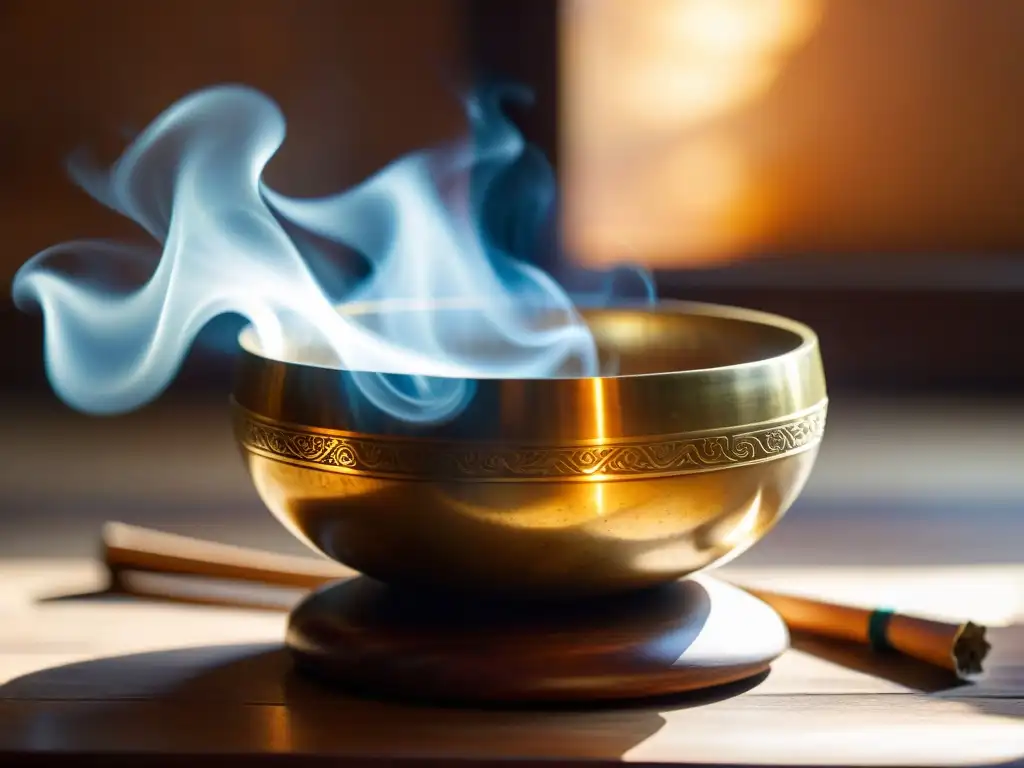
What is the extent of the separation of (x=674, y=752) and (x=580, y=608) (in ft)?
0.33

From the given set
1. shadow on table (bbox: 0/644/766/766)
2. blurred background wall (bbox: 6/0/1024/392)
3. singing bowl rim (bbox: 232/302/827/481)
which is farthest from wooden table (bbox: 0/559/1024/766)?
blurred background wall (bbox: 6/0/1024/392)

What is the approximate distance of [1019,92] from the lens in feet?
6.00

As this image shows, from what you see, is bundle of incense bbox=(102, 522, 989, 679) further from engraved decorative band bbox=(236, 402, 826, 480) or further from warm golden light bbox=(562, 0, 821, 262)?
warm golden light bbox=(562, 0, 821, 262)

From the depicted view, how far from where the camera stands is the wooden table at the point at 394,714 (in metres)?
0.59

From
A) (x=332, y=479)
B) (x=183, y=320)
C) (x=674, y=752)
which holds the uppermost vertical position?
(x=183, y=320)

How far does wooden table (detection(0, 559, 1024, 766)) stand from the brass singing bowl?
7 centimetres

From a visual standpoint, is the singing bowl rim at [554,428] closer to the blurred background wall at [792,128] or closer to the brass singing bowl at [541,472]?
the brass singing bowl at [541,472]

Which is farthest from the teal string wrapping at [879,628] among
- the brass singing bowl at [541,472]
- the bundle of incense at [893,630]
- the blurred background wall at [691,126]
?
the blurred background wall at [691,126]

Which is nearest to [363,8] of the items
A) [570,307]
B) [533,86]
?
[533,86]

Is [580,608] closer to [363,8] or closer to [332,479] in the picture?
[332,479]

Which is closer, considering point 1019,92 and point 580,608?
point 580,608

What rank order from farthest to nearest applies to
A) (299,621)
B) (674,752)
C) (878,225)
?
1. (878,225)
2. (299,621)
3. (674,752)

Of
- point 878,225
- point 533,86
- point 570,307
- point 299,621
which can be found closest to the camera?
point 299,621

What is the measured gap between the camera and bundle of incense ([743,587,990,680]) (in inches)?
27.5
